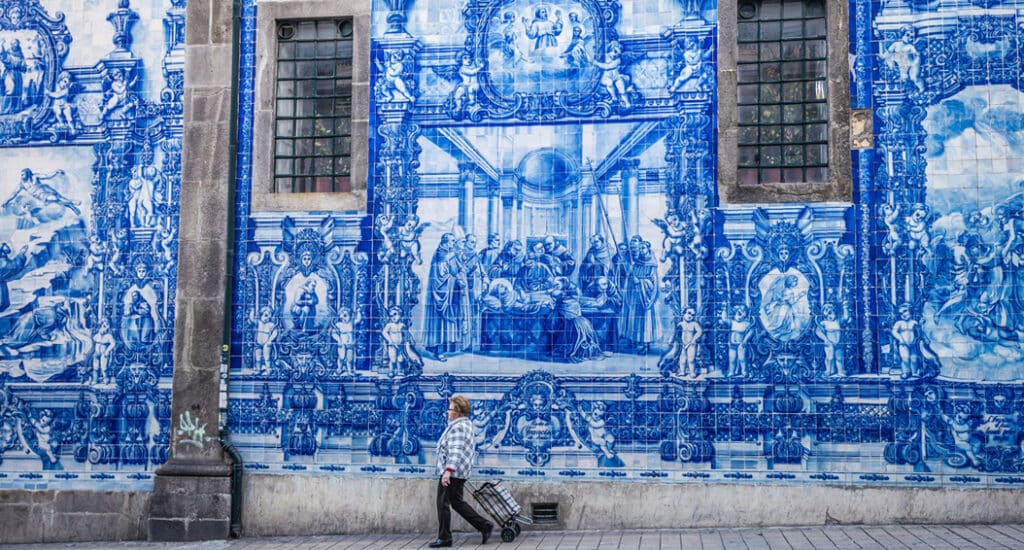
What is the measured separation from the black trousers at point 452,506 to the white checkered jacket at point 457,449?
115 millimetres

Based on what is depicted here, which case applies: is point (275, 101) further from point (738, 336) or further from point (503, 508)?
point (738, 336)

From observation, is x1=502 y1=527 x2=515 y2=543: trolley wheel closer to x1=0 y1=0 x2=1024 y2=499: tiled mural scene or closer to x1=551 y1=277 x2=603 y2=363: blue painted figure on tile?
x1=0 y1=0 x2=1024 y2=499: tiled mural scene

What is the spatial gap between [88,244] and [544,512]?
547 cm

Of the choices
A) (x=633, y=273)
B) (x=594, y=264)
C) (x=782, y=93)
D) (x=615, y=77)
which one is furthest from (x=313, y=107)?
(x=782, y=93)

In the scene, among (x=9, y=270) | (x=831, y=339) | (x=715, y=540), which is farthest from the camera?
(x=9, y=270)

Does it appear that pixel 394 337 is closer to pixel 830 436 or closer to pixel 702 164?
pixel 702 164

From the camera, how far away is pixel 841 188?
32.3 ft

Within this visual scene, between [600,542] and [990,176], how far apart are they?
194 inches

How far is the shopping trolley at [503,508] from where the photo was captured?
9.50 meters

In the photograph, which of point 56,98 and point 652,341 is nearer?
point 652,341

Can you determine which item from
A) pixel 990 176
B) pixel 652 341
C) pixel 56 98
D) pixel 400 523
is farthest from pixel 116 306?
pixel 990 176

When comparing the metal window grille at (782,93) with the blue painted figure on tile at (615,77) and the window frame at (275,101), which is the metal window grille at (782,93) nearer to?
the blue painted figure on tile at (615,77)

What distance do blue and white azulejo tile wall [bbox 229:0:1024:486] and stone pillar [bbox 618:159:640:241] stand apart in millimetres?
29

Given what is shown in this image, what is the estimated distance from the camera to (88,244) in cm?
1097
